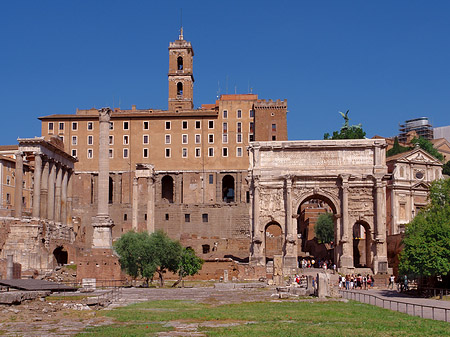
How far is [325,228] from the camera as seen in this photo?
80.9 metres

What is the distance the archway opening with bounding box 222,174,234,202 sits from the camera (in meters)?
95.4

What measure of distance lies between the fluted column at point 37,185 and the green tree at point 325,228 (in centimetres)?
3304

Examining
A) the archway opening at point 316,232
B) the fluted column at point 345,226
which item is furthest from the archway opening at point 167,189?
the fluted column at point 345,226

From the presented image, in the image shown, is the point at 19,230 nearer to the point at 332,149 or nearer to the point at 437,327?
the point at 332,149

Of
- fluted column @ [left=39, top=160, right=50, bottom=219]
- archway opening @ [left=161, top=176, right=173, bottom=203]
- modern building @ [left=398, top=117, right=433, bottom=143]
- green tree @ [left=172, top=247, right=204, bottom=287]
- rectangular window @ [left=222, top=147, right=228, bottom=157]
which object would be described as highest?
modern building @ [left=398, top=117, right=433, bottom=143]

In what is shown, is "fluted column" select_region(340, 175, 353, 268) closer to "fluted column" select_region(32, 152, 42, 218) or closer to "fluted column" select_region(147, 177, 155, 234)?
"fluted column" select_region(147, 177, 155, 234)

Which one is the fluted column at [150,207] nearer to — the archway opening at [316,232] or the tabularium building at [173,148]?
the archway opening at [316,232]

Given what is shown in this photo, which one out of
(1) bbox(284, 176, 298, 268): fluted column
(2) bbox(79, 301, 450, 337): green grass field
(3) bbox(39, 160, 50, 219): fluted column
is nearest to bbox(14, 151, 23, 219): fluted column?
(3) bbox(39, 160, 50, 219): fluted column

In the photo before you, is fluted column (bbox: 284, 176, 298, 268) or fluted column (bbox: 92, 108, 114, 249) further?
fluted column (bbox: 284, 176, 298, 268)

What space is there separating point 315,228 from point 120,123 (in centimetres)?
2969

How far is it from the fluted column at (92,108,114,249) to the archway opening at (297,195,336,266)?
25.9 meters

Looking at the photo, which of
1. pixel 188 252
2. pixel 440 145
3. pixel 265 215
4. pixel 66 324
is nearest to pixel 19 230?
pixel 188 252

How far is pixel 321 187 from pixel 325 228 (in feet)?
75.1

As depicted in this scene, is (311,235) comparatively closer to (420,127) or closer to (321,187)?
(321,187)
